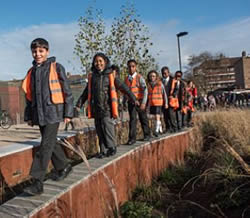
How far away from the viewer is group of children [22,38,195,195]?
10.0ft

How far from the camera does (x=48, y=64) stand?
10.2ft

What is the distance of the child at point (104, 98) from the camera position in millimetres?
4223

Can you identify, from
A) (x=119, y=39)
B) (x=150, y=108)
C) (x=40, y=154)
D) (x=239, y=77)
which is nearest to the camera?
(x=40, y=154)

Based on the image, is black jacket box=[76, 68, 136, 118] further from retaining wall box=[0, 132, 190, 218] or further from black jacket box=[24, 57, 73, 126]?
black jacket box=[24, 57, 73, 126]

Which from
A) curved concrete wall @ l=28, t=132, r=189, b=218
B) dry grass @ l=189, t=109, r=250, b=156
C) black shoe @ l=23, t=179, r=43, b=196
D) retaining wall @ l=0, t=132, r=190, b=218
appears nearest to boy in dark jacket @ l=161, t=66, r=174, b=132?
dry grass @ l=189, t=109, r=250, b=156

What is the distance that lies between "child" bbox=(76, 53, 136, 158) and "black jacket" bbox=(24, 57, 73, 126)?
1.08 metres

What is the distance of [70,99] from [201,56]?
44.8 metres

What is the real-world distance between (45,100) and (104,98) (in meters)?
1.30

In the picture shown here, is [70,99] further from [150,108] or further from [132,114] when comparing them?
[150,108]

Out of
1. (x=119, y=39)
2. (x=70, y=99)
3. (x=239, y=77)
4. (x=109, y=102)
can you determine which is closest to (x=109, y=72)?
(x=109, y=102)

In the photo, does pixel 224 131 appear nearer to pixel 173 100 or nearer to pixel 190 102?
pixel 173 100

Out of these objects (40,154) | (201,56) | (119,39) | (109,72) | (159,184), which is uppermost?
(201,56)

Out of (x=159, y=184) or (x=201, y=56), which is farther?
(x=201, y=56)

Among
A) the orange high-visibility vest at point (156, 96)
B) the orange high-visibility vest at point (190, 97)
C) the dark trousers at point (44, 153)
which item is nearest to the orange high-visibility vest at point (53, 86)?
the dark trousers at point (44, 153)
